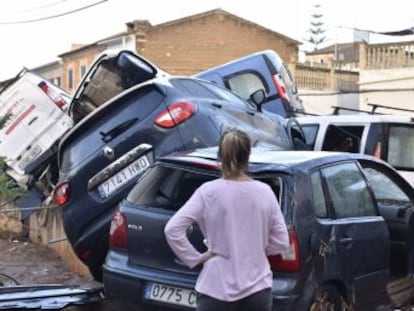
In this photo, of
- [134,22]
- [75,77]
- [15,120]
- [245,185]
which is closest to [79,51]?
[75,77]

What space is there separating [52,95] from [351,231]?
17.5 ft

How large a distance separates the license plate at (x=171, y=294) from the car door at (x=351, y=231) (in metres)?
0.85

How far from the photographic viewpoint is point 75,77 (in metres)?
42.2

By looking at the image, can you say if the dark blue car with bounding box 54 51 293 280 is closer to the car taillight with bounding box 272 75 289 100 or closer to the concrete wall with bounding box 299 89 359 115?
the car taillight with bounding box 272 75 289 100

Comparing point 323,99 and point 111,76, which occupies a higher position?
point 111,76

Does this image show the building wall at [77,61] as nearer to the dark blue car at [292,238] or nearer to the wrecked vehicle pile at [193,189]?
the wrecked vehicle pile at [193,189]

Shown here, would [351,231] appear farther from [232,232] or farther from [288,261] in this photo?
[232,232]

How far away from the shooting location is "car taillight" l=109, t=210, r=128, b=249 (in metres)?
5.12

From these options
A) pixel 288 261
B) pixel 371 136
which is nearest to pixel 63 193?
pixel 288 261

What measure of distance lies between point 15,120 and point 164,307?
5.43 meters

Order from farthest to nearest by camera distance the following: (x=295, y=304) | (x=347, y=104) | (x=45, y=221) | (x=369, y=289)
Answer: (x=347, y=104) → (x=45, y=221) → (x=369, y=289) → (x=295, y=304)

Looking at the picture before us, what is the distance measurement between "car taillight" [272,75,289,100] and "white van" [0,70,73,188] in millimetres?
2939

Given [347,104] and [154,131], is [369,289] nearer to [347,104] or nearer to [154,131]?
[154,131]

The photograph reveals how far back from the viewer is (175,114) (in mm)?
6055
